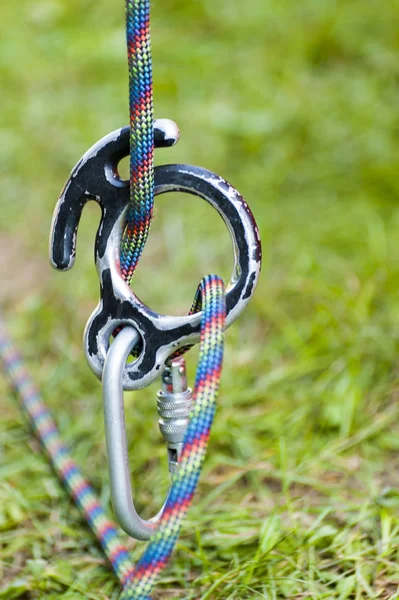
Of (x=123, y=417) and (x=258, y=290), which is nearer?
(x=123, y=417)

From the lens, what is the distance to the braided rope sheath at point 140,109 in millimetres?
790

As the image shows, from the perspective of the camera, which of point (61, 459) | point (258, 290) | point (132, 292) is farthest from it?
point (258, 290)

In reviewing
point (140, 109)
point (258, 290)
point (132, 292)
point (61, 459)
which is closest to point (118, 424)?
point (132, 292)

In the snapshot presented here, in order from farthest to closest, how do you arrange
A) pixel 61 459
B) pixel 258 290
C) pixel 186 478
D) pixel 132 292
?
1. pixel 258 290
2. pixel 61 459
3. pixel 132 292
4. pixel 186 478

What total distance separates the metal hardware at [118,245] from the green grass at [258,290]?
343mm

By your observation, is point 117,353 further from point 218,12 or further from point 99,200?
point 218,12

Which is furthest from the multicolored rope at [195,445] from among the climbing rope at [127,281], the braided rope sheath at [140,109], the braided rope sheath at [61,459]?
the braided rope sheath at [61,459]

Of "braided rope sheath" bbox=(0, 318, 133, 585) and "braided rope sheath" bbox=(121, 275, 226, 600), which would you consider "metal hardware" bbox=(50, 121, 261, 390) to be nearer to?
"braided rope sheath" bbox=(121, 275, 226, 600)

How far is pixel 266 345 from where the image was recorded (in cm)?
164

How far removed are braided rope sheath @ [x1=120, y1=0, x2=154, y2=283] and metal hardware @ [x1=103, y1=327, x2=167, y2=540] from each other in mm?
136

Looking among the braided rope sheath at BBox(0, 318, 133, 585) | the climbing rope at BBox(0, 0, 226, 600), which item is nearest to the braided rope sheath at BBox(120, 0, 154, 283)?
the climbing rope at BBox(0, 0, 226, 600)

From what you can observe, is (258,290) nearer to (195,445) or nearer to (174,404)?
(174,404)

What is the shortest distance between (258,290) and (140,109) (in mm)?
1029

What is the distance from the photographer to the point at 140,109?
31.4 inches
